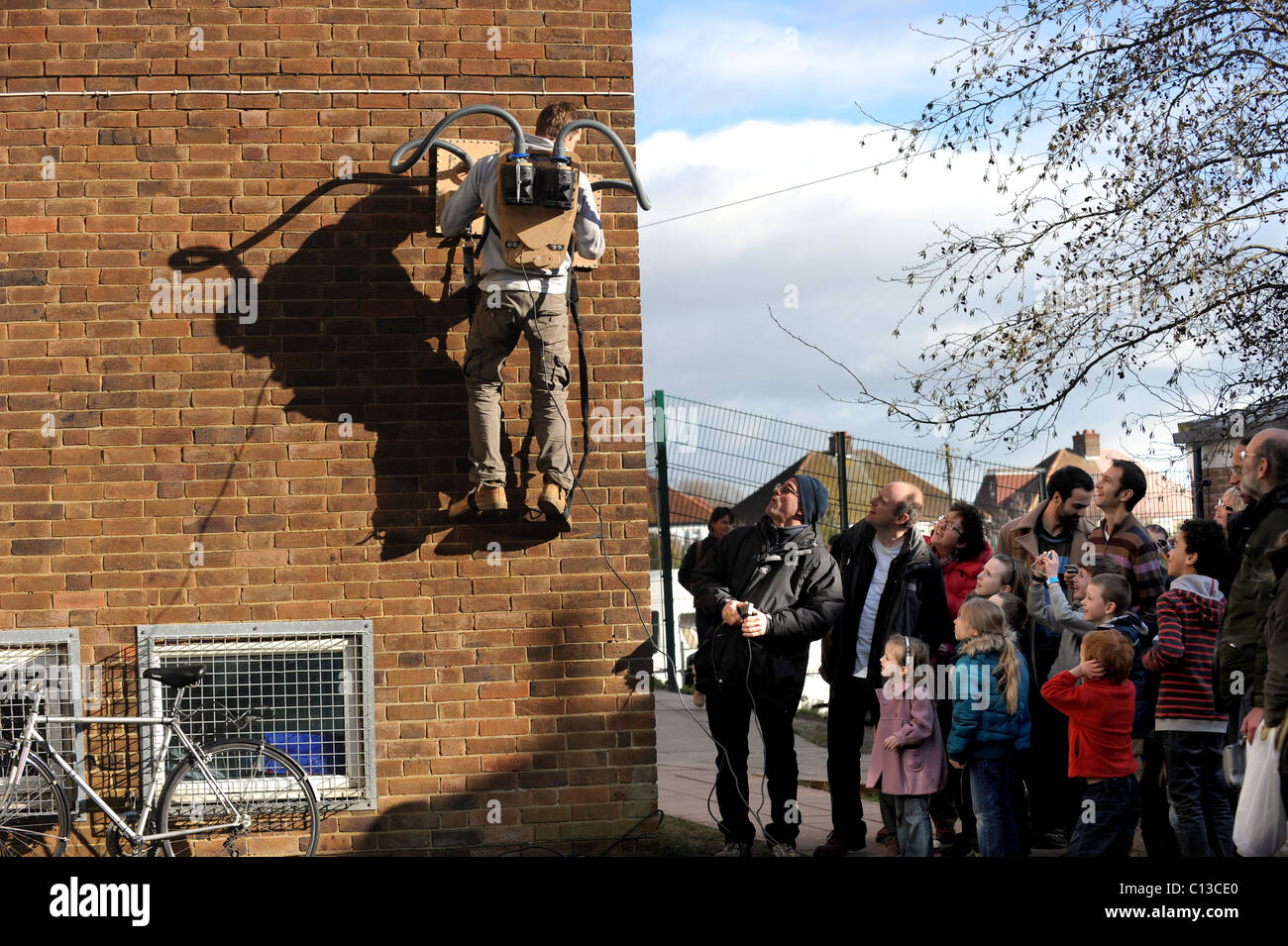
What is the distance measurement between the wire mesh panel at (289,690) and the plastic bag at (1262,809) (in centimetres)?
405

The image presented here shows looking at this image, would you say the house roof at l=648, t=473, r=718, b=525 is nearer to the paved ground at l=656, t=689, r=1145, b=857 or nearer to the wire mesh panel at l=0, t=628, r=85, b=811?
the paved ground at l=656, t=689, r=1145, b=857

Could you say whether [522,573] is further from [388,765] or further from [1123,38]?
[1123,38]

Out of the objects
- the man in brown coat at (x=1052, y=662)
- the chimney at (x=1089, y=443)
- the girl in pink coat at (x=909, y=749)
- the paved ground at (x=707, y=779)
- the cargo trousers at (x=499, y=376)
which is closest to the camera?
the girl in pink coat at (x=909, y=749)

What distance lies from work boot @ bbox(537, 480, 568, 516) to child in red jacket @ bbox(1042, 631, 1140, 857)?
8.32ft

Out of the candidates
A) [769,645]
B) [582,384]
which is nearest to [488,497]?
[582,384]

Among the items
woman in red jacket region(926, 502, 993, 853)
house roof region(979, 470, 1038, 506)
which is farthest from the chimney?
woman in red jacket region(926, 502, 993, 853)

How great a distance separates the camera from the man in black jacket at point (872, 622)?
6.35 m

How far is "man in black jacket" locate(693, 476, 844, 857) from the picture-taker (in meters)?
6.22

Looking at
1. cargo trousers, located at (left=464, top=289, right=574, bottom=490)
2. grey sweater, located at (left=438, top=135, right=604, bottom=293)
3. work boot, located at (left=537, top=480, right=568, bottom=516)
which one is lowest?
work boot, located at (left=537, top=480, right=568, bottom=516)

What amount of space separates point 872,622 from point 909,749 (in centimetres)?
79

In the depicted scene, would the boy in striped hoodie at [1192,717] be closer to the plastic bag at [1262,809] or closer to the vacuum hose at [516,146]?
the plastic bag at [1262,809]

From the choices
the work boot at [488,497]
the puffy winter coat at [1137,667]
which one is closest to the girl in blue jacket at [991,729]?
the puffy winter coat at [1137,667]

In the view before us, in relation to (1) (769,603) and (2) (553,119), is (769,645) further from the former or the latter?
(2) (553,119)
